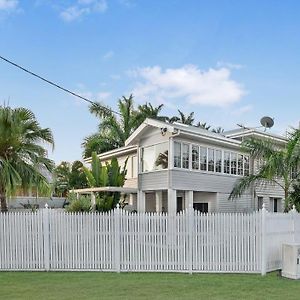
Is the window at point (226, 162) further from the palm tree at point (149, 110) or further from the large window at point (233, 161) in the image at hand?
the palm tree at point (149, 110)

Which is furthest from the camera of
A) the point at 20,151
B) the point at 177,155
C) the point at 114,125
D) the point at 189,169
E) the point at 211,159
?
the point at 114,125

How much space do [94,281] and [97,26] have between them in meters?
8.96

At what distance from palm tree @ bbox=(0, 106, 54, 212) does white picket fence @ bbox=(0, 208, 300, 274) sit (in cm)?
211

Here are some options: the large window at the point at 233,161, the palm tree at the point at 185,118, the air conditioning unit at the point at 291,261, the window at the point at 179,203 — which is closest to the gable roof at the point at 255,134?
the large window at the point at 233,161

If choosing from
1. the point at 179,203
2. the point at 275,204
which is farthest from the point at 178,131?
the point at 275,204

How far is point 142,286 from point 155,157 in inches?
484

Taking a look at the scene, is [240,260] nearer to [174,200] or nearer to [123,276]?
[123,276]

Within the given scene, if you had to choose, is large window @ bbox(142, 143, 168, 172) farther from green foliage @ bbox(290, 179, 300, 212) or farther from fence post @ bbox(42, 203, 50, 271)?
fence post @ bbox(42, 203, 50, 271)

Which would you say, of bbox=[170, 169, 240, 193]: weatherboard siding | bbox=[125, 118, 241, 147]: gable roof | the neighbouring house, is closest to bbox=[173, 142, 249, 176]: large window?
the neighbouring house

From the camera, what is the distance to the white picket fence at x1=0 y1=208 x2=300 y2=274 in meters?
12.2

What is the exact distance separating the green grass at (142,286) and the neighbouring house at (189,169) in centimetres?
915

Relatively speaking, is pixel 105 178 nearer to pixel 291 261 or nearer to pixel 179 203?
pixel 179 203

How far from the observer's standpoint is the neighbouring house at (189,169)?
21.0 meters

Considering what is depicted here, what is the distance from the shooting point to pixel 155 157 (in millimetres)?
22203
